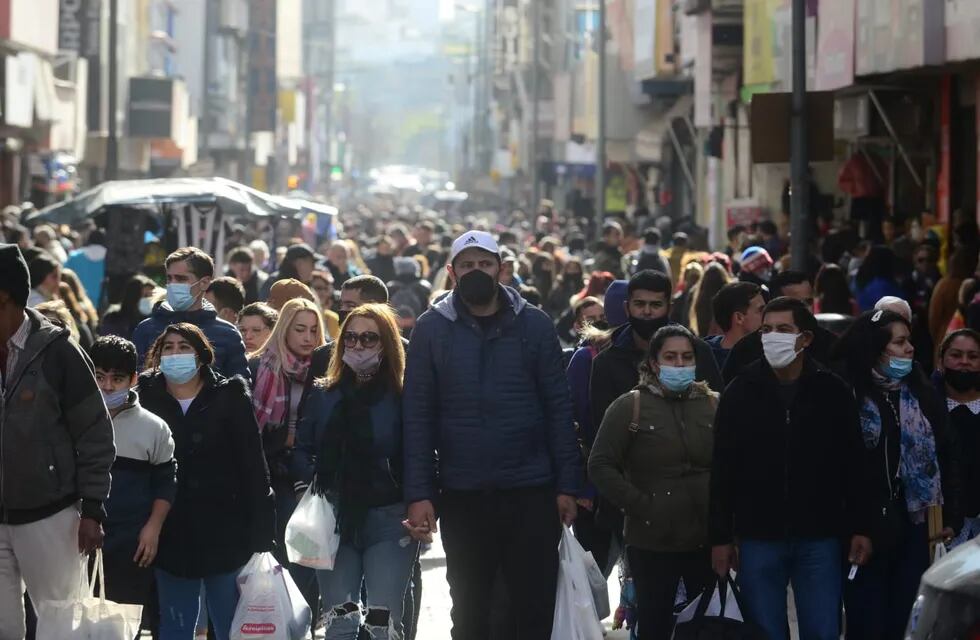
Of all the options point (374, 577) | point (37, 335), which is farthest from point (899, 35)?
point (37, 335)

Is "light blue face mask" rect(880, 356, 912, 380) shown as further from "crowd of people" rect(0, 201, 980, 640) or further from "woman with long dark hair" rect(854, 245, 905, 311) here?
"woman with long dark hair" rect(854, 245, 905, 311)

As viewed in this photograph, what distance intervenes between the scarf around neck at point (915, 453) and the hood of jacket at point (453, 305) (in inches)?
58.7

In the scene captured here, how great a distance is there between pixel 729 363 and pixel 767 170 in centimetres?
2331

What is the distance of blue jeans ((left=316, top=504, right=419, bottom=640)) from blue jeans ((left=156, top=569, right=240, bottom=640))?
0.39 metres

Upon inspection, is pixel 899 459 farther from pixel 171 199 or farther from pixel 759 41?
pixel 759 41

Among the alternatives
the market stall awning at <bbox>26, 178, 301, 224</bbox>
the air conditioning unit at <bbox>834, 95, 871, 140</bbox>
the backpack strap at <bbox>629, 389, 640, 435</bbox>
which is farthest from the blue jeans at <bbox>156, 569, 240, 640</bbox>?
the air conditioning unit at <bbox>834, 95, 871, 140</bbox>

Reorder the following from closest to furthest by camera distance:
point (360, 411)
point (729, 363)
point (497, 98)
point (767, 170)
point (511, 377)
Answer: point (511, 377)
point (360, 411)
point (729, 363)
point (767, 170)
point (497, 98)

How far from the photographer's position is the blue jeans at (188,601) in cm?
817

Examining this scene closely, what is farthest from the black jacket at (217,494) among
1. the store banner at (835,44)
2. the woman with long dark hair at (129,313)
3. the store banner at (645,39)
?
the store banner at (645,39)

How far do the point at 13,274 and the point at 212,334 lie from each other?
2.56m

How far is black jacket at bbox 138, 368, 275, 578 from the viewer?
8.09m

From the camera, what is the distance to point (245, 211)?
758 inches

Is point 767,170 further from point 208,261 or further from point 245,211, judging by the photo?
point 208,261

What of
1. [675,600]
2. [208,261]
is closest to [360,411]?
[675,600]
